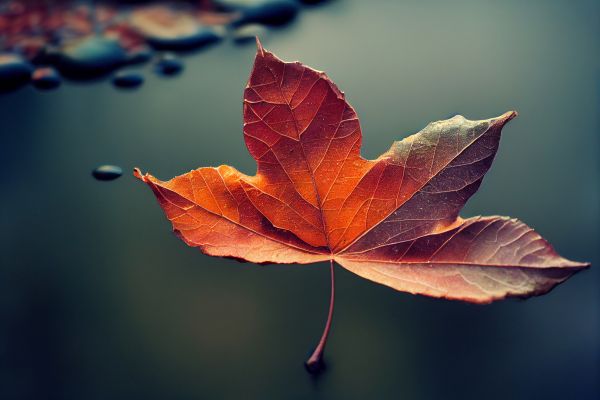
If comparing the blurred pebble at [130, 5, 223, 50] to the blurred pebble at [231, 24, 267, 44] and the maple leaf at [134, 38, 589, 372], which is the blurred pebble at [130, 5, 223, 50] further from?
the maple leaf at [134, 38, 589, 372]

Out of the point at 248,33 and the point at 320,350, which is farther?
the point at 248,33

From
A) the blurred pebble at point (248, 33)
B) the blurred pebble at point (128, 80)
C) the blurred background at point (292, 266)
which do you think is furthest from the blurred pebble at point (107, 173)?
the blurred pebble at point (248, 33)

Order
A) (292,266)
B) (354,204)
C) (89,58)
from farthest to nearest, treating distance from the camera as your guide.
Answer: (89,58) < (292,266) < (354,204)

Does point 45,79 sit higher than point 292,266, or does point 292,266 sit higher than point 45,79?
point 45,79

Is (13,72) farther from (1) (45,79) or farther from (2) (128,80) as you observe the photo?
(2) (128,80)

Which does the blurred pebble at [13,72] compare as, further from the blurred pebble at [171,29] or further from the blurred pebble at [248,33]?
the blurred pebble at [248,33]

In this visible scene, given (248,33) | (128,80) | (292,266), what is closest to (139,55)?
(128,80)
